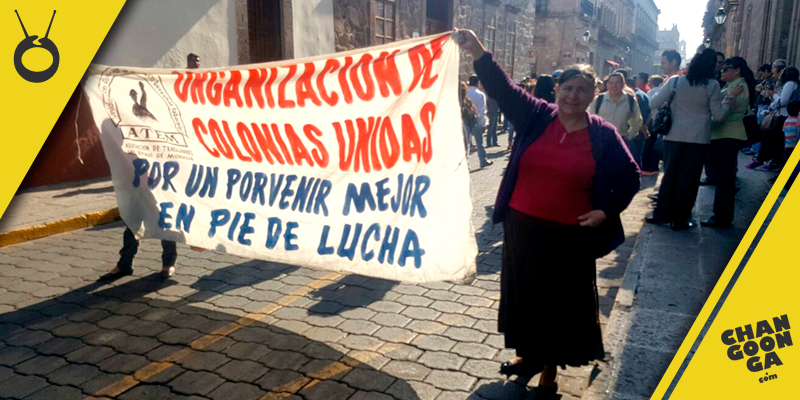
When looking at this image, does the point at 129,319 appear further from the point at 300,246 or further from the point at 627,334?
the point at 627,334

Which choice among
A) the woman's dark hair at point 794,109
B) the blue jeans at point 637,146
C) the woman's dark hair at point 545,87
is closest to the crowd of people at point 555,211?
the woman's dark hair at point 545,87

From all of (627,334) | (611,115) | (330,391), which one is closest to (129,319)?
(330,391)

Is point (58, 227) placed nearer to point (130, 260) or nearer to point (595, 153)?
point (130, 260)

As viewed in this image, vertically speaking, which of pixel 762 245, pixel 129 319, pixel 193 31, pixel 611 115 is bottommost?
pixel 129 319

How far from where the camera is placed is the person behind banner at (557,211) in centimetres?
300

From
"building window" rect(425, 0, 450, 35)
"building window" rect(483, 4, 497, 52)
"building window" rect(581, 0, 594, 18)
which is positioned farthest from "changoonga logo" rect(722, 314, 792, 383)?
"building window" rect(581, 0, 594, 18)

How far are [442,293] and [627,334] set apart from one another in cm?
151

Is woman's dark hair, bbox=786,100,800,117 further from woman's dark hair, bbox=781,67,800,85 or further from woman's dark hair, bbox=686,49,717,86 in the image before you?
woman's dark hair, bbox=686,49,717,86

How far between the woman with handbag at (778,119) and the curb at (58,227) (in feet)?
31.5

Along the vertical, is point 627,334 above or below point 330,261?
below

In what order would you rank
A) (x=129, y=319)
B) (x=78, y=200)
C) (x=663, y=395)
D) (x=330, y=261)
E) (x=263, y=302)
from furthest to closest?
(x=78, y=200) → (x=263, y=302) → (x=129, y=319) → (x=330, y=261) → (x=663, y=395)

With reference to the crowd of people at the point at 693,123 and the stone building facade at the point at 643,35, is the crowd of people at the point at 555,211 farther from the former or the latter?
the stone building facade at the point at 643,35

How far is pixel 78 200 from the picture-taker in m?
8.37

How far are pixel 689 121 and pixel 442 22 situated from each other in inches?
612
